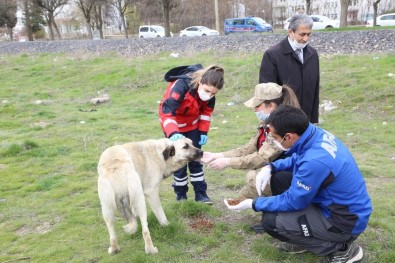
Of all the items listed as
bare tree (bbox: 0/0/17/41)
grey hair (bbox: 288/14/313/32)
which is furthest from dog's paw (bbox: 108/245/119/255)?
bare tree (bbox: 0/0/17/41)

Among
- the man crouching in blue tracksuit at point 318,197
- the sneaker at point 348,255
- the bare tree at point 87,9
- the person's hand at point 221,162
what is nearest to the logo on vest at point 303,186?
the man crouching in blue tracksuit at point 318,197

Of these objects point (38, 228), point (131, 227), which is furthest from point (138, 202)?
point (38, 228)

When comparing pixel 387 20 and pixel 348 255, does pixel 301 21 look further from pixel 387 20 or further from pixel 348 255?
pixel 387 20

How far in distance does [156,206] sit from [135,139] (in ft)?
16.9

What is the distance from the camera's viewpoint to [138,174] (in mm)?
4910

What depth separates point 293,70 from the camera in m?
5.50

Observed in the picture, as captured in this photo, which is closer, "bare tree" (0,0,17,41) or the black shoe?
the black shoe

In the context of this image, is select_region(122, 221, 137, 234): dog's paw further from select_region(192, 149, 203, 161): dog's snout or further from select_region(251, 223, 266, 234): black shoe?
select_region(251, 223, 266, 234): black shoe

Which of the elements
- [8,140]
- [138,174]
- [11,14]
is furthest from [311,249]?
[11,14]

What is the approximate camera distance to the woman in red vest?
5.36m

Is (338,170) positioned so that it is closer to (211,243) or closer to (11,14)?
(211,243)

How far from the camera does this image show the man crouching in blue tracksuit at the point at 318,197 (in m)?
3.74

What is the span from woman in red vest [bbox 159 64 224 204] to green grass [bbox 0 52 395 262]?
0.45 m

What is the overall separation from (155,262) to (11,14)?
59.1 meters
